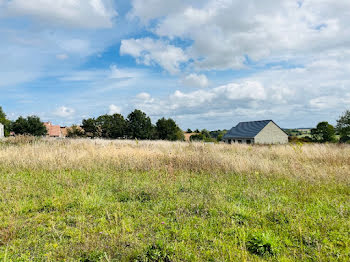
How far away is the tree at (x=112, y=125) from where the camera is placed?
160 feet

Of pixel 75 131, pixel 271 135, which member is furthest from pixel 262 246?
pixel 75 131

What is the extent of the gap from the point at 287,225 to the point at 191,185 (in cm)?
293

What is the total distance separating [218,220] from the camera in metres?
4.08

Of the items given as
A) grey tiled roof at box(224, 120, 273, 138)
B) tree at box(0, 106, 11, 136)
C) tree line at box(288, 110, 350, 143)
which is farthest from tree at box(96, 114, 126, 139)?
tree line at box(288, 110, 350, 143)

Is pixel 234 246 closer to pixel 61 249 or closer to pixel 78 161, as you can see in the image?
pixel 61 249

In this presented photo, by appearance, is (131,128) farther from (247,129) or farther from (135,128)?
(247,129)

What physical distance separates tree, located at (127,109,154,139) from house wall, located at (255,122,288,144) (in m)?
22.1

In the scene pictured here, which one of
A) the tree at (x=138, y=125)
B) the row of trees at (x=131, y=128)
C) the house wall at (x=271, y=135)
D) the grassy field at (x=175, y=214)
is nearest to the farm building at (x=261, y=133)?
the house wall at (x=271, y=135)

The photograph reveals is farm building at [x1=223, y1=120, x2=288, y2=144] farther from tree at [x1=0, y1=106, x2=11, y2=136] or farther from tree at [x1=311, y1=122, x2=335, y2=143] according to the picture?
tree at [x1=0, y1=106, x2=11, y2=136]

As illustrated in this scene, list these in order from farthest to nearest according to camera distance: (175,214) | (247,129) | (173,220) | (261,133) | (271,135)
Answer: (247,129) < (271,135) < (261,133) < (175,214) < (173,220)

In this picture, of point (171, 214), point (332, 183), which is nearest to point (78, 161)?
point (171, 214)

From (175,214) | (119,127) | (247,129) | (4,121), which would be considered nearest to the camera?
(175,214)

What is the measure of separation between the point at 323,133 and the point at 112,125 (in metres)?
48.4

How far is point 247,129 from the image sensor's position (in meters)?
48.0
